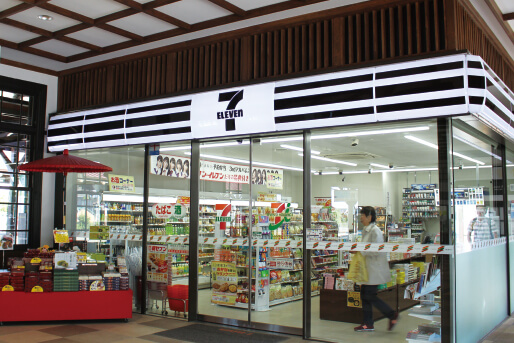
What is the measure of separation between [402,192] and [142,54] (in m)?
4.75

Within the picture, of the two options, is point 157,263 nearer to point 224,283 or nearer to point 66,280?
point 224,283

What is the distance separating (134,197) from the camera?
837 centimetres

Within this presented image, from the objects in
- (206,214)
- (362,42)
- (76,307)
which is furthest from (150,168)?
(362,42)

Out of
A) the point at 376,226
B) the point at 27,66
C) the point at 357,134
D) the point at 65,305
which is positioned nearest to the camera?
the point at 376,226

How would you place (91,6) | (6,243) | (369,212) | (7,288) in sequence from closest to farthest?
(369,212) < (91,6) < (7,288) < (6,243)

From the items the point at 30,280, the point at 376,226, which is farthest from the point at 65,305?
the point at 376,226

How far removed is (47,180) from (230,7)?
4.94m

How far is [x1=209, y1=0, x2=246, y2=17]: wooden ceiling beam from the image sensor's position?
635 cm

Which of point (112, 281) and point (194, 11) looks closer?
point (194, 11)

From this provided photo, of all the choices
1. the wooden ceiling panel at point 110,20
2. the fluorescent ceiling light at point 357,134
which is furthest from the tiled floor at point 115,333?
the wooden ceiling panel at point 110,20

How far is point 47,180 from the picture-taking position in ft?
29.8

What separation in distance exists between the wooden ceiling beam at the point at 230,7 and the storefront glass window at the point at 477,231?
10.2 feet

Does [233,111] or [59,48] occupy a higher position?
[59,48]

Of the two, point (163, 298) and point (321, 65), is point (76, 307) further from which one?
point (321, 65)
